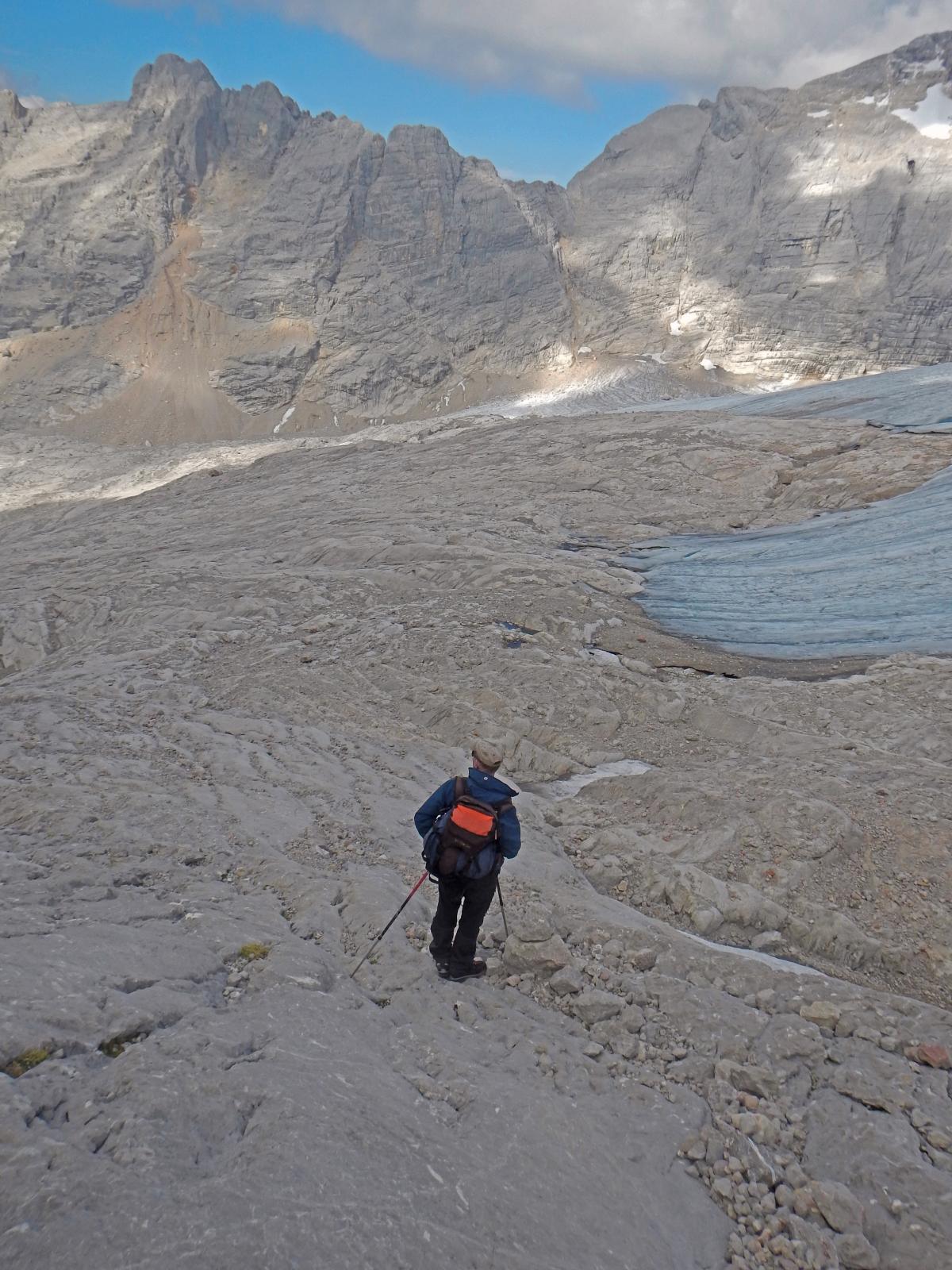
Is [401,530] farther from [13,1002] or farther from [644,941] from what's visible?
[13,1002]

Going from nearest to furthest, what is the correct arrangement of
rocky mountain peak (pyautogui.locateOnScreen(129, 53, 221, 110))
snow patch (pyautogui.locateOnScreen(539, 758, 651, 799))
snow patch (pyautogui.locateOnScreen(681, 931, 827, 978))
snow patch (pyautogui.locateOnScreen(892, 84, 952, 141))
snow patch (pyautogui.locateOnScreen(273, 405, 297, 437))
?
1. snow patch (pyautogui.locateOnScreen(681, 931, 827, 978))
2. snow patch (pyautogui.locateOnScreen(539, 758, 651, 799))
3. snow patch (pyautogui.locateOnScreen(273, 405, 297, 437))
4. snow patch (pyautogui.locateOnScreen(892, 84, 952, 141))
5. rocky mountain peak (pyautogui.locateOnScreen(129, 53, 221, 110))

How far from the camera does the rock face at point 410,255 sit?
56.6 meters

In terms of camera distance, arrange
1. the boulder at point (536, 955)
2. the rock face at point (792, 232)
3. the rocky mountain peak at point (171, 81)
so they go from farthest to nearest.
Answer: the rocky mountain peak at point (171, 81) → the rock face at point (792, 232) → the boulder at point (536, 955)

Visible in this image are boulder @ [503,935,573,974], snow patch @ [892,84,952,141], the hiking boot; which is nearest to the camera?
the hiking boot

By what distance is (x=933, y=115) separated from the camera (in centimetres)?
5947

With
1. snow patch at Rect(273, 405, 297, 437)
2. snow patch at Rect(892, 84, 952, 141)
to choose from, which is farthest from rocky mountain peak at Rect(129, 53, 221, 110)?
snow patch at Rect(892, 84, 952, 141)

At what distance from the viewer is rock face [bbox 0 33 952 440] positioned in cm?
5659

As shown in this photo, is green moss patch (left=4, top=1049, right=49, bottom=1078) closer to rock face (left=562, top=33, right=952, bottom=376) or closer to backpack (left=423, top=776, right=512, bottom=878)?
backpack (left=423, top=776, right=512, bottom=878)

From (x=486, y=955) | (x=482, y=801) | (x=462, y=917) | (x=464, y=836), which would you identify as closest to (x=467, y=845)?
(x=464, y=836)

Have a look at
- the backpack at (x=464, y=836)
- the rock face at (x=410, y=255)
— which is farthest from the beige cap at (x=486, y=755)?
the rock face at (x=410, y=255)

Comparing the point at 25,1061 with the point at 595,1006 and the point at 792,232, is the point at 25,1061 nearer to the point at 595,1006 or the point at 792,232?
the point at 595,1006

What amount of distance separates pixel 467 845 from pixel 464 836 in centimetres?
6

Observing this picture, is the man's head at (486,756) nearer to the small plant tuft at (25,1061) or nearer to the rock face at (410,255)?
the small plant tuft at (25,1061)

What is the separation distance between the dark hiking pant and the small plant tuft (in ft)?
6.95
